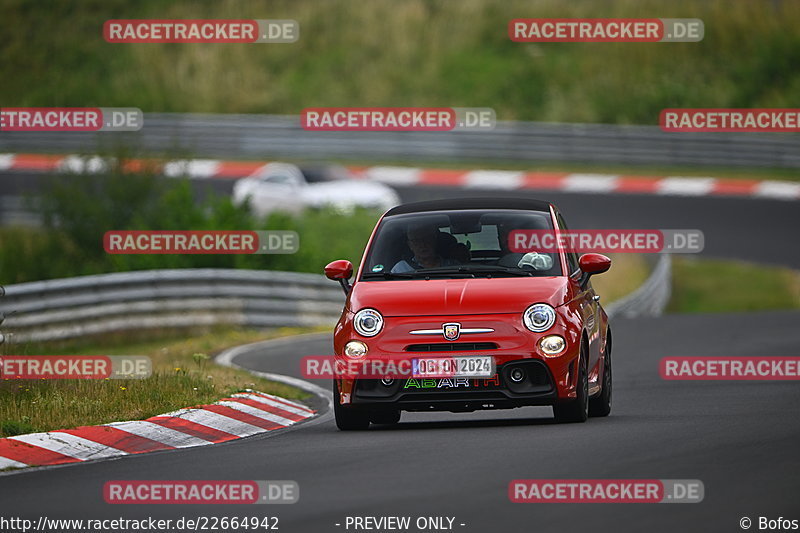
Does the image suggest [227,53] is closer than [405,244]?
No

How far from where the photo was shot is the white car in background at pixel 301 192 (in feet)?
116

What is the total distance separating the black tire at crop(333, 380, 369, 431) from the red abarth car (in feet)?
0.03

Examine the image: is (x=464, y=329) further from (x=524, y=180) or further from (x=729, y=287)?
(x=524, y=180)

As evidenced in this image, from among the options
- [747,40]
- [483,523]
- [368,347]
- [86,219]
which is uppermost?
[747,40]

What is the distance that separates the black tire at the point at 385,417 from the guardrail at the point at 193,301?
418 inches

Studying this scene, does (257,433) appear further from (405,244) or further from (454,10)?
(454,10)

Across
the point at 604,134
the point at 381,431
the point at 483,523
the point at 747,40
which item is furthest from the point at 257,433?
the point at 747,40

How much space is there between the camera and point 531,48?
48938 mm

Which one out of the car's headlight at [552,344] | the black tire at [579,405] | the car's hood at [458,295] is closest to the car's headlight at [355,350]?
the car's hood at [458,295]

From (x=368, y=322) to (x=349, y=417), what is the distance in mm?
756

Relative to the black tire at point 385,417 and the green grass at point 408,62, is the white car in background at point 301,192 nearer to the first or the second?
the green grass at point 408,62

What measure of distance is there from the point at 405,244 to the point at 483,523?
4.95 meters

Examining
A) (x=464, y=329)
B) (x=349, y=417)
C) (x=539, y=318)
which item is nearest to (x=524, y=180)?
(x=349, y=417)

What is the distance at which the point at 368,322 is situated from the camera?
11953 millimetres
